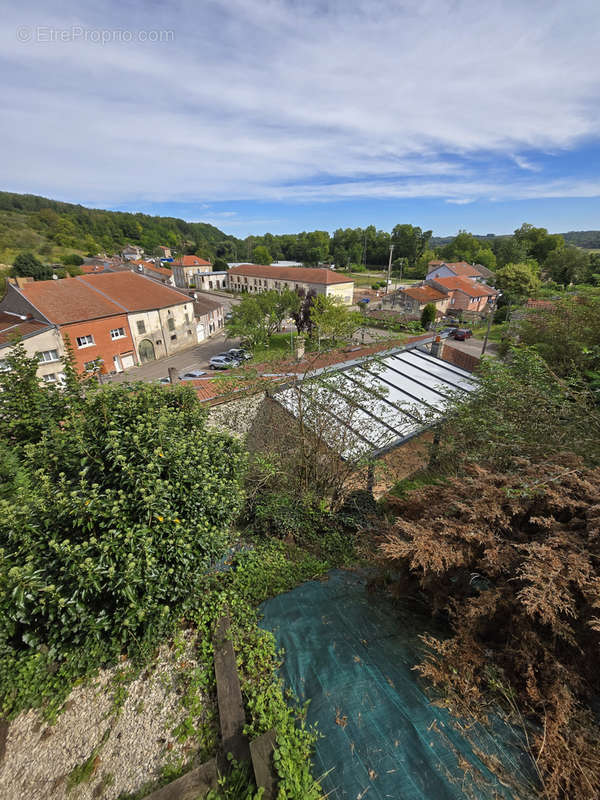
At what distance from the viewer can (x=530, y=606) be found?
2.55 metres

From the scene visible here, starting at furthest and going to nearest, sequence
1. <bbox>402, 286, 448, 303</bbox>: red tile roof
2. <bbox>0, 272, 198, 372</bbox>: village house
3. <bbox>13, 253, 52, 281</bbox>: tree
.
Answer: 1. <bbox>402, 286, 448, 303</bbox>: red tile roof
2. <bbox>13, 253, 52, 281</bbox>: tree
3. <bbox>0, 272, 198, 372</bbox>: village house

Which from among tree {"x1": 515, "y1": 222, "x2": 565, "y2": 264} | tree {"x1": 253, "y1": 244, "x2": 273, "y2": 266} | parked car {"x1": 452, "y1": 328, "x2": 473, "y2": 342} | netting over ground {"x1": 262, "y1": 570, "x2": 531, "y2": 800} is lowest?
parked car {"x1": 452, "y1": 328, "x2": 473, "y2": 342}

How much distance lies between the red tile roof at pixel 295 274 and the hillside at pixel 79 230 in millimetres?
33026

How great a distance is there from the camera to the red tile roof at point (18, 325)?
2005 centimetres

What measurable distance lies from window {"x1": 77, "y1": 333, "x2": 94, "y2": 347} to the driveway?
108 inches

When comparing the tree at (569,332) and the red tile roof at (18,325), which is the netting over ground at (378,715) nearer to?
the tree at (569,332)

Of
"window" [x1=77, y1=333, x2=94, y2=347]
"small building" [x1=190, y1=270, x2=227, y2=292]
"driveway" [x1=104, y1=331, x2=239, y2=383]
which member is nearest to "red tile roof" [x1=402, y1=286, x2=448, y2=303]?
"driveway" [x1=104, y1=331, x2=239, y2=383]

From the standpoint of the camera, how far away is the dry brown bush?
8.09 ft

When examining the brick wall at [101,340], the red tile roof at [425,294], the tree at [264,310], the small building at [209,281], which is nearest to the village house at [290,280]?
the small building at [209,281]

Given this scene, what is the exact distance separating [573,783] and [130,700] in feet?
14.0

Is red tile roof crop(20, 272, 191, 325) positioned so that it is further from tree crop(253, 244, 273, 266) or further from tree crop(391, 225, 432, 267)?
tree crop(391, 225, 432, 267)

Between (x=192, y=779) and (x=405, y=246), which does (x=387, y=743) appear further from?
(x=405, y=246)

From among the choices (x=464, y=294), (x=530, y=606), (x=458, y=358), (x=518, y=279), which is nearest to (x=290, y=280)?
(x=464, y=294)

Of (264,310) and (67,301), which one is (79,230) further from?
(264,310)
